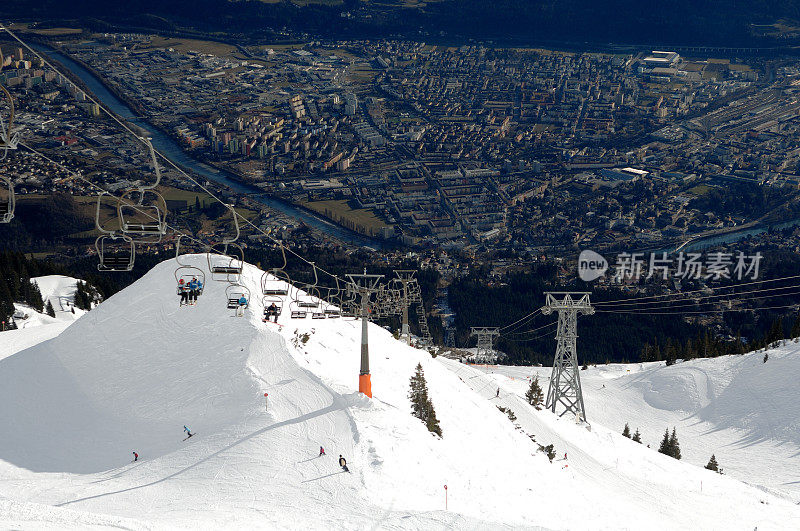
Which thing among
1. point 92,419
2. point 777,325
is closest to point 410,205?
point 777,325

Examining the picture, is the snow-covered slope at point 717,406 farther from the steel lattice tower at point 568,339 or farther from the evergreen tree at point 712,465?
the steel lattice tower at point 568,339

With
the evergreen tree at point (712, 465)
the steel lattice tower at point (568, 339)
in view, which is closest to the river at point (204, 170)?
the steel lattice tower at point (568, 339)

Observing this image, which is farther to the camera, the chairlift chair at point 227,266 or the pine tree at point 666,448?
the pine tree at point 666,448

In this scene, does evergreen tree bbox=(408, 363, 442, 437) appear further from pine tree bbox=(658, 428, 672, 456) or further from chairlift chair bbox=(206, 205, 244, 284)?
pine tree bbox=(658, 428, 672, 456)

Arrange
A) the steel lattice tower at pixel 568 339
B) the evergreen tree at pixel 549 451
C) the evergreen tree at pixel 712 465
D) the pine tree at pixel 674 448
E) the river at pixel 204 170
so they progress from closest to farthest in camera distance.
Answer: the evergreen tree at pixel 549 451, the evergreen tree at pixel 712 465, the steel lattice tower at pixel 568 339, the pine tree at pixel 674 448, the river at pixel 204 170

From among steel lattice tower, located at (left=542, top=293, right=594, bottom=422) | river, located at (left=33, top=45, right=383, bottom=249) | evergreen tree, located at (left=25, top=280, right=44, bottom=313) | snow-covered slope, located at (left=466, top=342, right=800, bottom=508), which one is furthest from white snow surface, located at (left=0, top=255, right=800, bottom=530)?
river, located at (left=33, top=45, right=383, bottom=249)

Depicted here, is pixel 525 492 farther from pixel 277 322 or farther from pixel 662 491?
pixel 277 322
